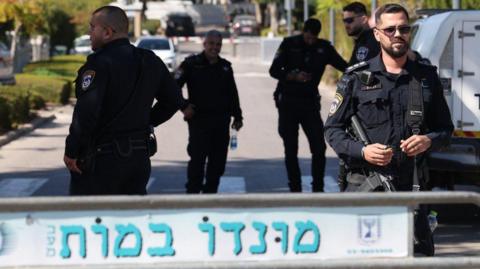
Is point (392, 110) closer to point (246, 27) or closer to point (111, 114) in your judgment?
point (111, 114)

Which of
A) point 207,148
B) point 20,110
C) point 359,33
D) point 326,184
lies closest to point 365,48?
point 359,33

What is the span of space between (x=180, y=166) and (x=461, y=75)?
6462 millimetres

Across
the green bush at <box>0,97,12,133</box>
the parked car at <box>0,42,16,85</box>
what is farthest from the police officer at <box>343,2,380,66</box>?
the parked car at <box>0,42,16,85</box>

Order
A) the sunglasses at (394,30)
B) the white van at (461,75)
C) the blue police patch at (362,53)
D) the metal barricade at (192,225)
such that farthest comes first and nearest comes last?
the white van at (461,75)
the blue police patch at (362,53)
the sunglasses at (394,30)
the metal barricade at (192,225)

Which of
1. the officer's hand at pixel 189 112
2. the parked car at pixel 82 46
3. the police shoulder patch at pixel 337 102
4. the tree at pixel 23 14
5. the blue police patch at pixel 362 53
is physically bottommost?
the parked car at pixel 82 46

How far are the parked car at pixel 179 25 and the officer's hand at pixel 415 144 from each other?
232ft

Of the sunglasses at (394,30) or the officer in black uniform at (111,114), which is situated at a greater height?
the sunglasses at (394,30)

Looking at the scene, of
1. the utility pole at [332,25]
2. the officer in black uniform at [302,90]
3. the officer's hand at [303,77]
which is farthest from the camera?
the utility pole at [332,25]

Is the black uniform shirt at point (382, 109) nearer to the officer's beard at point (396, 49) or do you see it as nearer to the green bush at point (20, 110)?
the officer's beard at point (396, 49)

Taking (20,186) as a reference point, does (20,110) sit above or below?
below

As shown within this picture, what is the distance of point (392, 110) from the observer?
691cm

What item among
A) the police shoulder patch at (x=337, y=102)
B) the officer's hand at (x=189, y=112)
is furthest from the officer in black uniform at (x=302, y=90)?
the police shoulder patch at (x=337, y=102)

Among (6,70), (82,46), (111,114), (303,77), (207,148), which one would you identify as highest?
(111,114)

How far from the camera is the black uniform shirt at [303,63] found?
1247 centimetres
